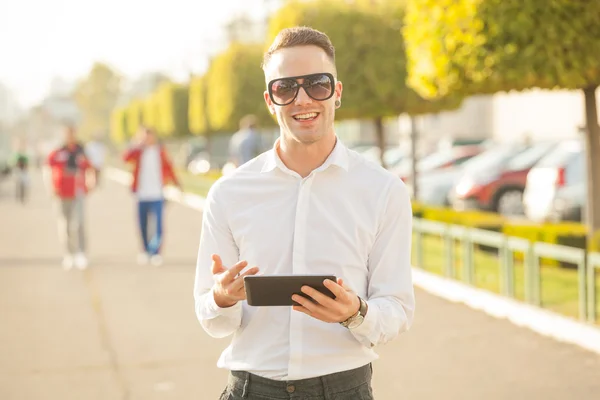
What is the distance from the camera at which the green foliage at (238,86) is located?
1518 inches

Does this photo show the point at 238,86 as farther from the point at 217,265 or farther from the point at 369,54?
the point at 217,265

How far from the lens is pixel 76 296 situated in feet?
37.6

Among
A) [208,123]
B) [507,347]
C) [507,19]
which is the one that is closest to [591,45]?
[507,19]

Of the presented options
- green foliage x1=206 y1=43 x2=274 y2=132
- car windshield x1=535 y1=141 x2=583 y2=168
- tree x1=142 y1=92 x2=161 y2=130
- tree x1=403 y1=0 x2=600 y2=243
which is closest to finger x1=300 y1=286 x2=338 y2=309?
tree x1=403 y1=0 x2=600 y2=243

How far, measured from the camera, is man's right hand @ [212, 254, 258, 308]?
2.82m

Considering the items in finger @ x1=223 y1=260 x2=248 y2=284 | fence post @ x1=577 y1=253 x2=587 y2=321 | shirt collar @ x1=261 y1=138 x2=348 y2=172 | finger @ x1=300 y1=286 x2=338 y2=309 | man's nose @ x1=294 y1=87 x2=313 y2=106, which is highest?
man's nose @ x1=294 y1=87 x2=313 y2=106

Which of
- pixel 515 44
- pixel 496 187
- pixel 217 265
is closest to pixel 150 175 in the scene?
pixel 515 44

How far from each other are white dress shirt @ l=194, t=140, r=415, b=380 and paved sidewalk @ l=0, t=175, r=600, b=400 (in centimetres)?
381

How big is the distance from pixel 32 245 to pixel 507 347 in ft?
37.3

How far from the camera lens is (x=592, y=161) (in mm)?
13102

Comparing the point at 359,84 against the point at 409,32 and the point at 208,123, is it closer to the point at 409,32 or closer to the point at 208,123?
the point at 409,32

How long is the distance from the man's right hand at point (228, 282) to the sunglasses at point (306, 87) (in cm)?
50

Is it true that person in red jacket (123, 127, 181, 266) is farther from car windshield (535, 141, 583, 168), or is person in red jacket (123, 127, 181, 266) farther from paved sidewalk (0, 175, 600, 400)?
car windshield (535, 141, 583, 168)

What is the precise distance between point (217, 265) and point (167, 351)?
5.51 m
